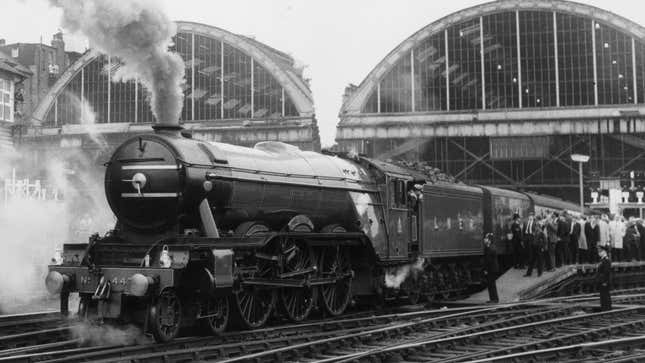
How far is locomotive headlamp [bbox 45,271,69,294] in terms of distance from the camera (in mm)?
9992

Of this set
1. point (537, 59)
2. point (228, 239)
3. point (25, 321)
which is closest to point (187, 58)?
point (537, 59)

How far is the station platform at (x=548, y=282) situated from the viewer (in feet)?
57.3

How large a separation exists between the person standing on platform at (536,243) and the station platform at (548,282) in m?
0.30

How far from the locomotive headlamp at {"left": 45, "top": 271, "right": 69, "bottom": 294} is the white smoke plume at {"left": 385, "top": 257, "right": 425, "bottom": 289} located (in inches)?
271

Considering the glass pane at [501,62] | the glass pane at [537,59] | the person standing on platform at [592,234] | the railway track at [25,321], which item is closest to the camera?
the railway track at [25,321]

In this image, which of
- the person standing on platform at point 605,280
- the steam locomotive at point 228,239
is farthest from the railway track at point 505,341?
the steam locomotive at point 228,239

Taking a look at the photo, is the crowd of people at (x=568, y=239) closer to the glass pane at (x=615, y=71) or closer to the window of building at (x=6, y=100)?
the glass pane at (x=615, y=71)

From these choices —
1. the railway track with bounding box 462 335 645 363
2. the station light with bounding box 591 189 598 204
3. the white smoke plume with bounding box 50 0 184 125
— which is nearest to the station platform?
the railway track with bounding box 462 335 645 363

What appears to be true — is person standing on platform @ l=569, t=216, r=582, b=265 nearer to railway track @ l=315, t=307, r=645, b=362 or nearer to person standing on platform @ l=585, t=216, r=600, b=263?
person standing on platform @ l=585, t=216, r=600, b=263

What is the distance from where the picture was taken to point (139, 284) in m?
9.16

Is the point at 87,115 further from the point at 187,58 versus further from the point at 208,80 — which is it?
the point at 208,80

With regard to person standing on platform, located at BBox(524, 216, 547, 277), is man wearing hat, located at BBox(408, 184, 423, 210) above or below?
above

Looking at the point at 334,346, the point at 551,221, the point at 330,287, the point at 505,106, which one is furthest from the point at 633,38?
the point at 334,346

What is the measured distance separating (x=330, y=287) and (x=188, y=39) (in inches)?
1156
